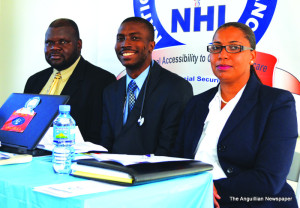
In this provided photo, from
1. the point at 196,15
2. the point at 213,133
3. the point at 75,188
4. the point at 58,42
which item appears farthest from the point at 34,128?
the point at 196,15

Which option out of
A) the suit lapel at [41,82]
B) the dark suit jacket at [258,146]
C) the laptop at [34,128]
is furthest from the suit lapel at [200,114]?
the suit lapel at [41,82]

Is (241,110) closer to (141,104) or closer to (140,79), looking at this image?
(141,104)

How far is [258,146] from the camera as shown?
6.03 ft

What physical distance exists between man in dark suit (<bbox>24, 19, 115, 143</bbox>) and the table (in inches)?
60.5

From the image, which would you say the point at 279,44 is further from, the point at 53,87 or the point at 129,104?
the point at 53,87

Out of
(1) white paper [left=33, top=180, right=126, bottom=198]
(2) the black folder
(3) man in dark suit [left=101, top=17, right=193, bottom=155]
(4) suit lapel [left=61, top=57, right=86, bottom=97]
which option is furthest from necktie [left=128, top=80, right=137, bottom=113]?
(1) white paper [left=33, top=180, right=126, bottom=198]

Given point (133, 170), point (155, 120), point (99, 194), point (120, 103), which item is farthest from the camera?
point (120, 103)

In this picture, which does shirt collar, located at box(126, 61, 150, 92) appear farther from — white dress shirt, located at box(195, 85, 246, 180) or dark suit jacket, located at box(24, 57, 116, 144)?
white dress shirt, located at box(195, 85, 246, 180)

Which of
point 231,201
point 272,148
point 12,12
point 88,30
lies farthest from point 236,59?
point 12,12

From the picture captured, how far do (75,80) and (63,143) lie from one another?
1.69 metres

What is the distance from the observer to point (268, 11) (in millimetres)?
2662

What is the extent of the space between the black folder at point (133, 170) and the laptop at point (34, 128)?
0.45 m

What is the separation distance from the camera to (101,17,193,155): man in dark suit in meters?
2.50

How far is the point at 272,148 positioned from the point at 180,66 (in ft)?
4.74
